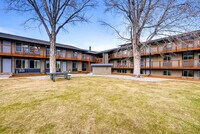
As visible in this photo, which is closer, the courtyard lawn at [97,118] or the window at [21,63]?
the courtyard lawn at [97,118]

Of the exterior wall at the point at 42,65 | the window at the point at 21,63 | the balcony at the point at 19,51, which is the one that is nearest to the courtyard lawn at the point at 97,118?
the balcony at the point at 19,51

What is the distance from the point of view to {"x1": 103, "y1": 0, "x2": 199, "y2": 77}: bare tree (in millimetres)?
10954

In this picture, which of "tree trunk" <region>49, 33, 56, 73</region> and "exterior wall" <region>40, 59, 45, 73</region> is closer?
"tree trunk" <region>49, 33, 56, 73</region>

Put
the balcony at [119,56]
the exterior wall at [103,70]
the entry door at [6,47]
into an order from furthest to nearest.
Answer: the balcony at [119,56] < the exterior wall at [103,70] < the entry door at [6,47]

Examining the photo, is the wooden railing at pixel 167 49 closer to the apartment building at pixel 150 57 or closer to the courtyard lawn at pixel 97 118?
the apartment building at pixel 150 57

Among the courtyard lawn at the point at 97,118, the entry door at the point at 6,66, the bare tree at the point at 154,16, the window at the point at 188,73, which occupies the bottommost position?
the courtyard lawn at the point at 97,118

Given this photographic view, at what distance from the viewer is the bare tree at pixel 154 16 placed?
11.0 metres

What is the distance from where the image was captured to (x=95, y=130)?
246 centimetres

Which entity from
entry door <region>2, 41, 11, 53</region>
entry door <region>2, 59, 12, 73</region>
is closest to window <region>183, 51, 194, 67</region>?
entry door <region>2, 41, 11, 53</region>

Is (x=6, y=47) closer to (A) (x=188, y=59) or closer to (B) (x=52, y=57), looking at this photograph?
(B) (x=52, y=57)

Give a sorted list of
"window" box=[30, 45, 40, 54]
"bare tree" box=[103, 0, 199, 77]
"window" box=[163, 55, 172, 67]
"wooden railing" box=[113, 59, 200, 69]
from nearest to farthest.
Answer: "bare tree" box=[103, 0, 199, 77] → "wooden railing" box=[113, 59, 200, 69] → "window" box=[163, 55, 172, 67] → "window" box=[30, 45, 40, 54]

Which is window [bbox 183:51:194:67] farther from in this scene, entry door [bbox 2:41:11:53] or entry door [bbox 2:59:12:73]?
entry door [bbox 2:59:12:73]

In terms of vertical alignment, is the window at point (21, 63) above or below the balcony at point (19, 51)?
below

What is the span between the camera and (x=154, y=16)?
41.9 feet
